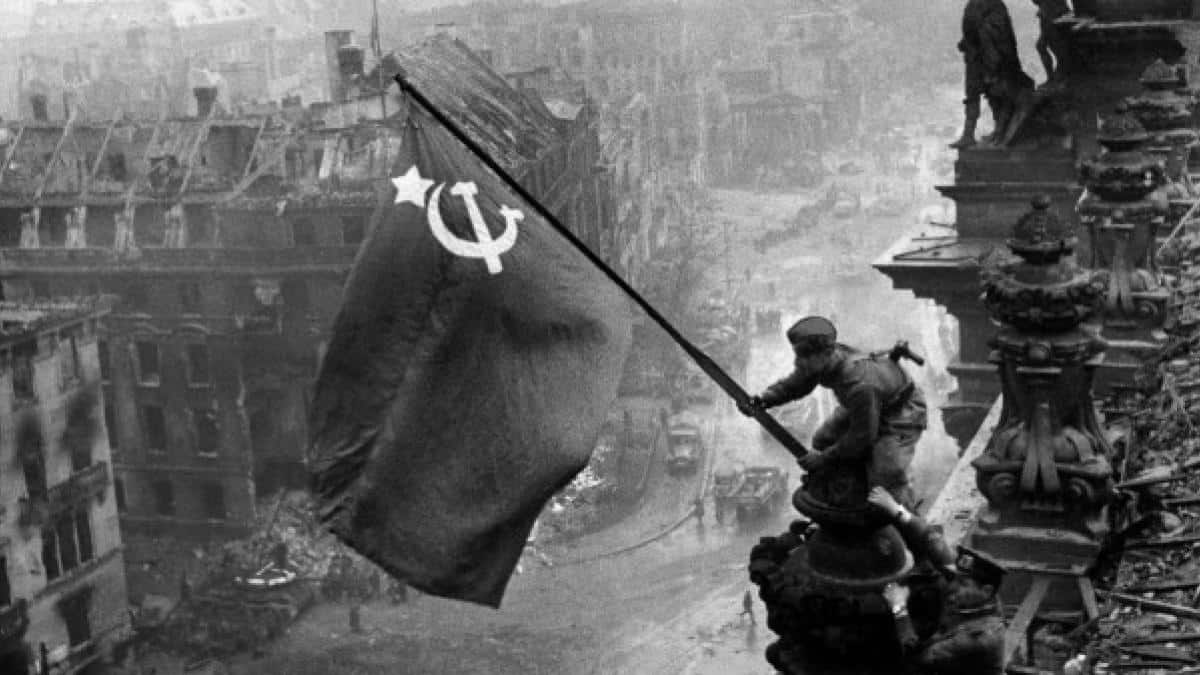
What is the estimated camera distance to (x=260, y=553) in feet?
155

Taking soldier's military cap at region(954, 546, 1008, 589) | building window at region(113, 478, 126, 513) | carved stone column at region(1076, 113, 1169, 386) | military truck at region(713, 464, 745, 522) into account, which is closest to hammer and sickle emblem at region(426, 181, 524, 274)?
soldier's military cap at region(954, 546, 1008, 589)

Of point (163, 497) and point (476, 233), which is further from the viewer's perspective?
point (163, 497)

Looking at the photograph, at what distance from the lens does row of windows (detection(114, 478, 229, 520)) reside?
51219mm

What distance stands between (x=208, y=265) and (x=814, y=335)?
4507 centimetres

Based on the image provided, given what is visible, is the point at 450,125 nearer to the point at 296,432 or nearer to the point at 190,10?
the point at 296,432

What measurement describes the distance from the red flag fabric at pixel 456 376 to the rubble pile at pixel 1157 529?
309 centimetres

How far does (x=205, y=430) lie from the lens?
2013 inches

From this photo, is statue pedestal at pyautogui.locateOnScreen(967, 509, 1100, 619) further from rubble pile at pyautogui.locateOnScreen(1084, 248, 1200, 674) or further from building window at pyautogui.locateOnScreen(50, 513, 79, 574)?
building window at pyautogui.locateOnScreen(50, 513, 79, 574)

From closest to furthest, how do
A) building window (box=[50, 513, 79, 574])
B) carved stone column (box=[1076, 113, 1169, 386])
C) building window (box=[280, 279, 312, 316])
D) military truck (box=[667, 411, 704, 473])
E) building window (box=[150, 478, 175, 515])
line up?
carved stone column (box=[1076, 113, 1169, 386]) → building window (box=[50, 513, 79, 574]) → building window (box=[280, 279, 312, 316]) → building window (box=[150, 478, 175, 515]) → military truck (box=[667, 411, 704, 473])

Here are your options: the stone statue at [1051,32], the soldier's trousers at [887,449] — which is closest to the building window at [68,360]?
the stone statue at [1051,32]

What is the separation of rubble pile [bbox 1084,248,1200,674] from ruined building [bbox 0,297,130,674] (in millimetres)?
33935

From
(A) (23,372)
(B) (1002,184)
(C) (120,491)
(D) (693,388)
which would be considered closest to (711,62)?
(D) (693,388)

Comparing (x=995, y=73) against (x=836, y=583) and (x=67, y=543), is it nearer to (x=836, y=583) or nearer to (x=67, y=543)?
(x=836, y=583)

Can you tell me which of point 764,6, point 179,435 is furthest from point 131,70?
point 179,435
